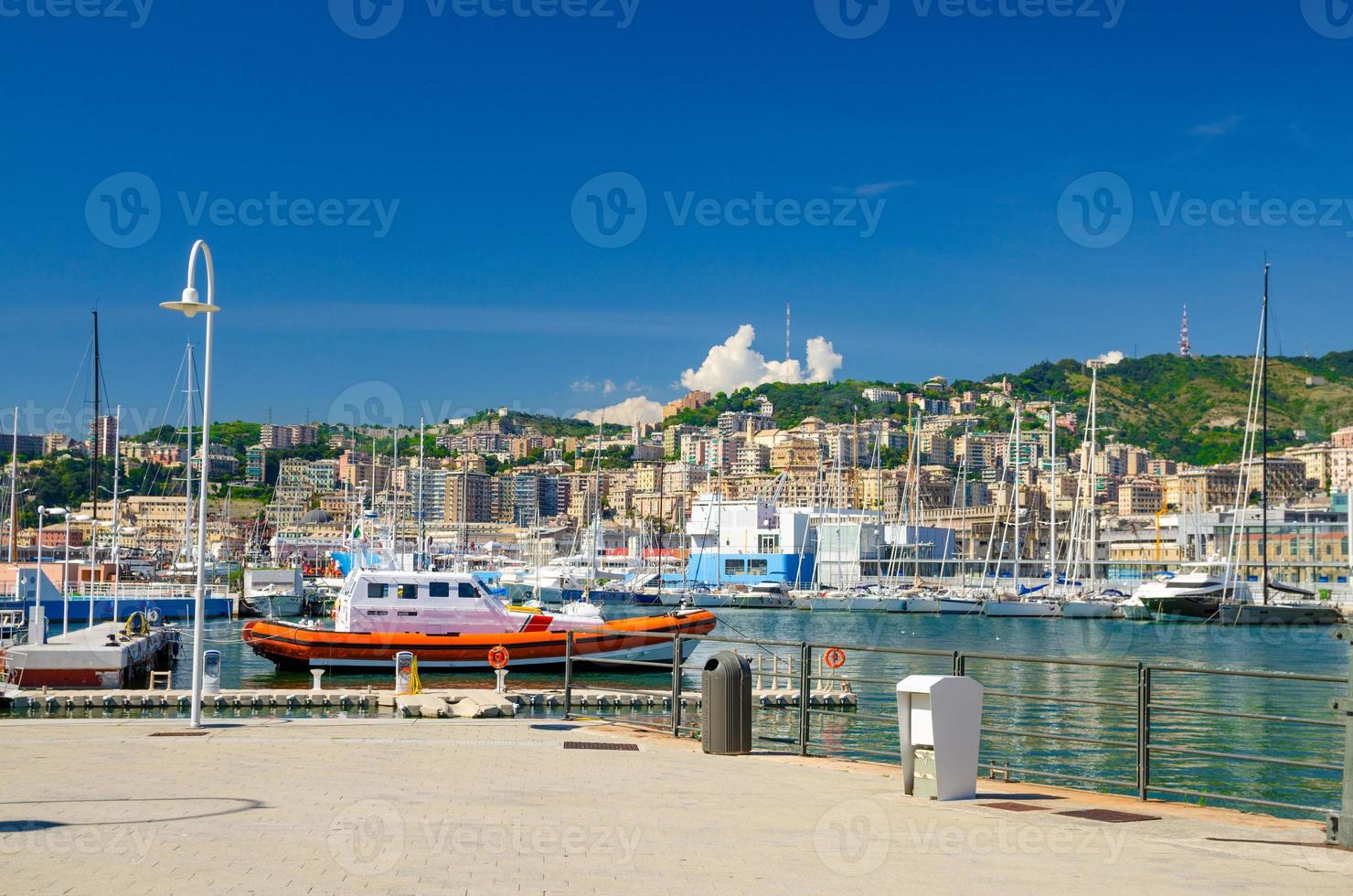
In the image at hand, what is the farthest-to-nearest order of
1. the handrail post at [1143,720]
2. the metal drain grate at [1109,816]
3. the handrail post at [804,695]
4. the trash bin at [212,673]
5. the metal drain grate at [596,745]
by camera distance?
1. the trash bin at [212,673]
2. the metal drain grate at [596,745]
3. the handrail post at [804,695]
4. the handrail post at [1143,720]
5. the metal drain grate at [1109,816]

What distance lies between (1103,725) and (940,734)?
1820 centimetres

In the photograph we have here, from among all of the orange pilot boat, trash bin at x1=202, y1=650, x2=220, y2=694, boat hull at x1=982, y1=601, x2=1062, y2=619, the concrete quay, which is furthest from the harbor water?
boat hull at x1=982, y1=601, x2=1062, y2=619

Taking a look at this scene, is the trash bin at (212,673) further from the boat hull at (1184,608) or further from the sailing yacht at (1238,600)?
the boat hull at (1184,608)

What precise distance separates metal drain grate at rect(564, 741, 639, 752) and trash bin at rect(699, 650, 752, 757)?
830mm

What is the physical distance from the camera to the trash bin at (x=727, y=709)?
12188 mm

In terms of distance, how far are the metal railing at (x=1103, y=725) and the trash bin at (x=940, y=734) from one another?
65 cm

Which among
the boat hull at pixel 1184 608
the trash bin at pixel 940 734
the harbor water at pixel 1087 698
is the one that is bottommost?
the boat hull at pixel 1184 608

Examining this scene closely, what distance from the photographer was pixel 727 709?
12.3 meters

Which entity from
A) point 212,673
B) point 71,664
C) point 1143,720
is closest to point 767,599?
point 71,664

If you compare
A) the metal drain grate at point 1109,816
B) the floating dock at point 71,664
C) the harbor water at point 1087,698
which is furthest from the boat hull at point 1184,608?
the metal drain grate at point 1109,816

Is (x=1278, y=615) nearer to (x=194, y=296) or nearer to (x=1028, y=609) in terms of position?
(x=1028, y=609)

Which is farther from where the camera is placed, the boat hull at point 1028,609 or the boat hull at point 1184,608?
the boat hull at point 1028,609

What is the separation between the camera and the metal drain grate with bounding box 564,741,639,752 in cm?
1269

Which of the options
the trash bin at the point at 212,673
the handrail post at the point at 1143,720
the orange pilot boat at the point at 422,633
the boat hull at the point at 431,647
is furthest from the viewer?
the orange pilot boat at the point at 422,633
